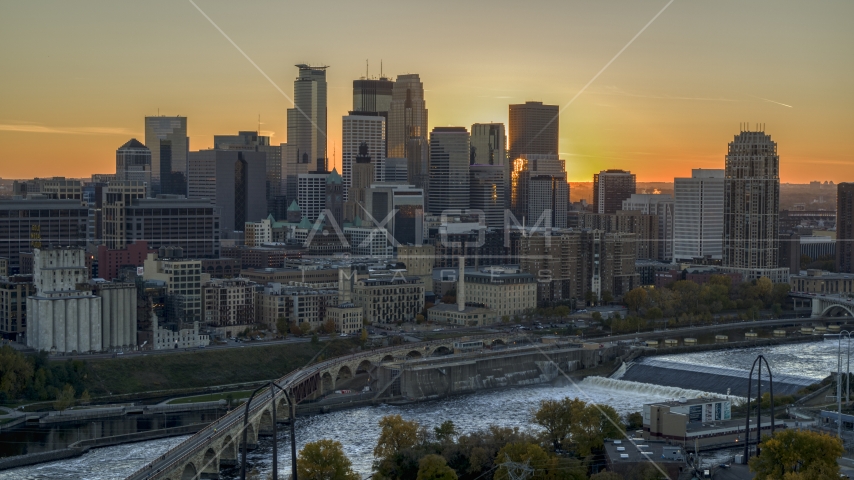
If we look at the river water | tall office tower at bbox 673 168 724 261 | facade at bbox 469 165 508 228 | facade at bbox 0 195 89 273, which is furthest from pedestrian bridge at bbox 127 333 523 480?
facade at bbox 469 165 508 228

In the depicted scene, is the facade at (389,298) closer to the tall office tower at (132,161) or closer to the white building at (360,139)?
the tall office tower at (132,161)

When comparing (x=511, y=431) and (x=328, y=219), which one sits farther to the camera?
(x=328, y=219)

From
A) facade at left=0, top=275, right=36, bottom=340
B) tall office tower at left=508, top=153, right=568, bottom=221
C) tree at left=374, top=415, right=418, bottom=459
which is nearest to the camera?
tree at left=374, top=415, right=418, bottom=459

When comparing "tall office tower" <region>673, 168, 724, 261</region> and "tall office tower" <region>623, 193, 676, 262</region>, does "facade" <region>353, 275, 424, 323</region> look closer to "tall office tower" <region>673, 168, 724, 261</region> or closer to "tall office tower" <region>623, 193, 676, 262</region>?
"tall office tower" <region>623, 193, 676, 262</region>

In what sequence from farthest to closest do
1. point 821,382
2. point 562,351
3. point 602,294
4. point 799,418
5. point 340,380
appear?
point 602,294 < point 562,351 < point 340,380 < point 821,382 < point 799,418

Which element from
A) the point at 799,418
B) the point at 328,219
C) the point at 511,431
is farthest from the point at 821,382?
the point at 328,219

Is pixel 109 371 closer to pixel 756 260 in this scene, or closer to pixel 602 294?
pixel 602 294

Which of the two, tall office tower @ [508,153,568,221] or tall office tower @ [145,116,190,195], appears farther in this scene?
tall office tower @ [145,116,190,195]

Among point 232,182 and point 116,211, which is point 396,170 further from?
point 116,211
